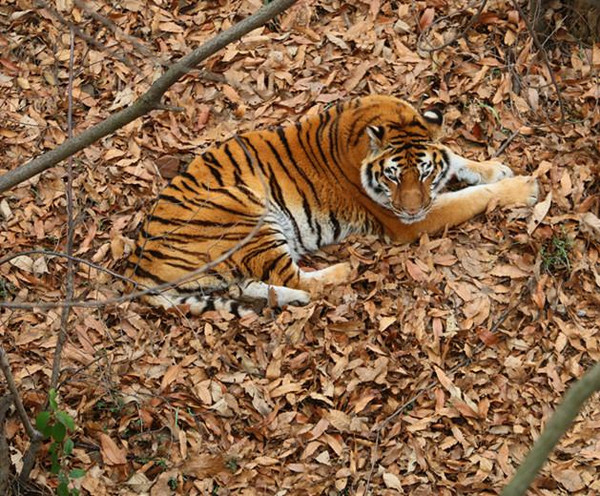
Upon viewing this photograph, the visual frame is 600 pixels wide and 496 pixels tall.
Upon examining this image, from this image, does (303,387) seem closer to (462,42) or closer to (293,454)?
(293,454)

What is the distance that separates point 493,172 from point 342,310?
4.43ft

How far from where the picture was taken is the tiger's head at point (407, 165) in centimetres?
547

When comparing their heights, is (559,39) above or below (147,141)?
above

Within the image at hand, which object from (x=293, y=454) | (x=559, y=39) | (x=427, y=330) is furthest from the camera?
(x=559, y=39)

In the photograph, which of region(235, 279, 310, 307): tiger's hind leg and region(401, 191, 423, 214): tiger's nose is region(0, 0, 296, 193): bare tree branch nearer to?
region(235, 279, 310, 307): tiger's hind leg

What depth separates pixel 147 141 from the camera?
6336 mm

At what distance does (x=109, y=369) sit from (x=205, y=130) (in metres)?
2.10

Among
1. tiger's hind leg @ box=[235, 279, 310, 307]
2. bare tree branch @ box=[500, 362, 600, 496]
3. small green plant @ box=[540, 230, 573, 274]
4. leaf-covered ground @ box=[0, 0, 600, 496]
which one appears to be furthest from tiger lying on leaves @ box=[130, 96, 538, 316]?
bare tree branch @ box=[500, 362, 600, 496]

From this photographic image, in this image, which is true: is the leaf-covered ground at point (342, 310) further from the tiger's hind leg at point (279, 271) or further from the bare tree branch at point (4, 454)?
the bare tree branch at point (4, 454)

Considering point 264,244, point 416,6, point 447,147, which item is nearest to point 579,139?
point 447,147

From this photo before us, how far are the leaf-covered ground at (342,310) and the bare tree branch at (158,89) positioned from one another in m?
0.97

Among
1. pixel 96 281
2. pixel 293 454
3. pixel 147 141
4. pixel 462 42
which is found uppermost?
pixel 462 42

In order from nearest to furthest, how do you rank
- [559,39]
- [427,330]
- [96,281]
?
[427,330], [96,281], [559,39]

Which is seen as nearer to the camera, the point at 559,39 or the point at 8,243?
the point at 8,243
